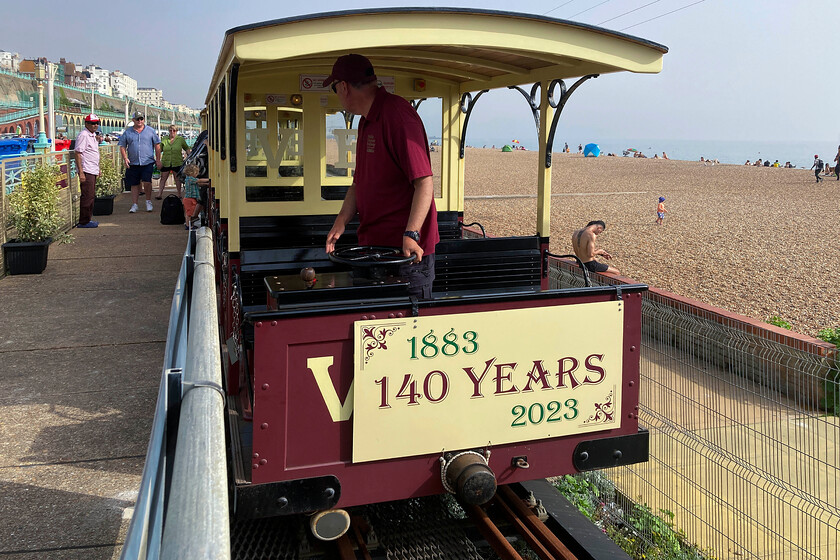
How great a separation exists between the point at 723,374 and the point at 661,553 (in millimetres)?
1365

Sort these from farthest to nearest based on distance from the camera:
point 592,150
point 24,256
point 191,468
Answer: point 592,150
point 24,256
point 191,468

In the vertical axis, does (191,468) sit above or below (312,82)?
below

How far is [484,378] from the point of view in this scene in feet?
12.0

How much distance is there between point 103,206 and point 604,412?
51.7 ft

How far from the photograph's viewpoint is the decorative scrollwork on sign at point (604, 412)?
3.91 m

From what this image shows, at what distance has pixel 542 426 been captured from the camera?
3811 millimetres

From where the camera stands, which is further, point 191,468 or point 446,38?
point 446,38

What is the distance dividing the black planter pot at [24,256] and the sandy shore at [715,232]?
8.58 m

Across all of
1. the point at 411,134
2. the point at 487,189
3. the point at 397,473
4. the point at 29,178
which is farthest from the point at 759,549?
the point at 487,189

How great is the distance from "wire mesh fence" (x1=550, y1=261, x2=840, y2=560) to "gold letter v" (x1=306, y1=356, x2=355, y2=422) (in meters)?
2.35

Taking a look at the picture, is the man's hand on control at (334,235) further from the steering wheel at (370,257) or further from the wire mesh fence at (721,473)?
the wire mesh fence at (721,473)

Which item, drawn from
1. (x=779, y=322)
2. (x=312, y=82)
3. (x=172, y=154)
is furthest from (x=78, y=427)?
(x=172, y=154)

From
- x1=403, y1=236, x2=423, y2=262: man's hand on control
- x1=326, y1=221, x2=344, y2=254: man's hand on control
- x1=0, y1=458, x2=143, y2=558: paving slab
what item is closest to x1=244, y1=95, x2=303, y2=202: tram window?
x1=326, y1=221, x2=344, y2=254: man's hand on control

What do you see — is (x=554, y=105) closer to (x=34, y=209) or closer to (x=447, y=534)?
(x=447, y=534)
